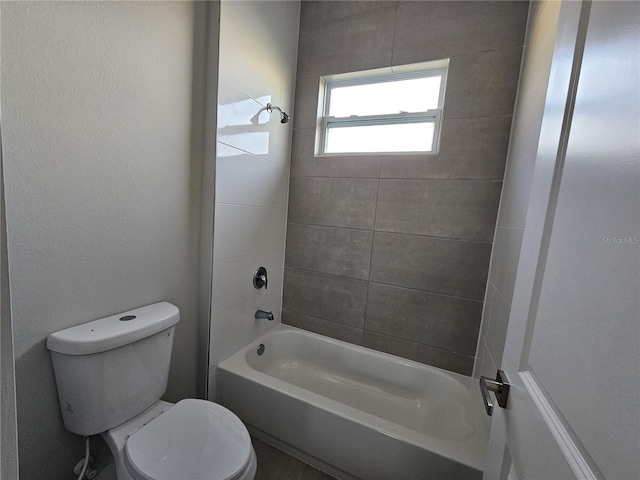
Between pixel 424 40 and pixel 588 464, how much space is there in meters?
1.97

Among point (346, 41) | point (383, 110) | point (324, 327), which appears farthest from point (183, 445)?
point (346, 41)

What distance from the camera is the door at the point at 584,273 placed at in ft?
0.99

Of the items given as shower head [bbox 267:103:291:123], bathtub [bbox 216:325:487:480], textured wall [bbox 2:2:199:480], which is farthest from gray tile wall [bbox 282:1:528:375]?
textured wall [bbox 2:2:199:480]

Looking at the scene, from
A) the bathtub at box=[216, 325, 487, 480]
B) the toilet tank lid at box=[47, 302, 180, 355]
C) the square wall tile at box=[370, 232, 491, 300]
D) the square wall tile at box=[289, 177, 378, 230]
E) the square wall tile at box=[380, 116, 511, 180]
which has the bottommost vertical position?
the bathtub at box=[216, 325, 487, 480]

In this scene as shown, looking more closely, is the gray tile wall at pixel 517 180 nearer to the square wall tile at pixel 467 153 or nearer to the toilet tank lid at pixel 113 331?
the square wall tile at pixel 467 153

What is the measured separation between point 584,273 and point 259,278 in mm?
1586

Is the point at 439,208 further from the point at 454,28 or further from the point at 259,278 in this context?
the point at 259,278

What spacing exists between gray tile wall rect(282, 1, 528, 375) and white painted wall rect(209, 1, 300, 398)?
0.56ft

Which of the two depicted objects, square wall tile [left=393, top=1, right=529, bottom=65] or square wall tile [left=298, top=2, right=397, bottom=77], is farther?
square wall tile [left=298, top=2, right=397, bottom=77]

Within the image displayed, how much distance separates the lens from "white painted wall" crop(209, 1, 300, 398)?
1.35 m

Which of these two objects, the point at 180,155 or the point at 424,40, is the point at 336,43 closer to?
the point at 424,40

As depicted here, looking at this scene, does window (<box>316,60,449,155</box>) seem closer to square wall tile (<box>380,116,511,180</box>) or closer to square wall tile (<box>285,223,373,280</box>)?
square wall tile (<box>380,116,511,180</box>)

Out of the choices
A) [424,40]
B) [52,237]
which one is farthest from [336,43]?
[52,237]

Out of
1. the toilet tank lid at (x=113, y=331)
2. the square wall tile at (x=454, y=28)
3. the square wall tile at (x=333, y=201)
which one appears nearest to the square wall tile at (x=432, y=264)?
the square wall tile at (x=333, y=201)
